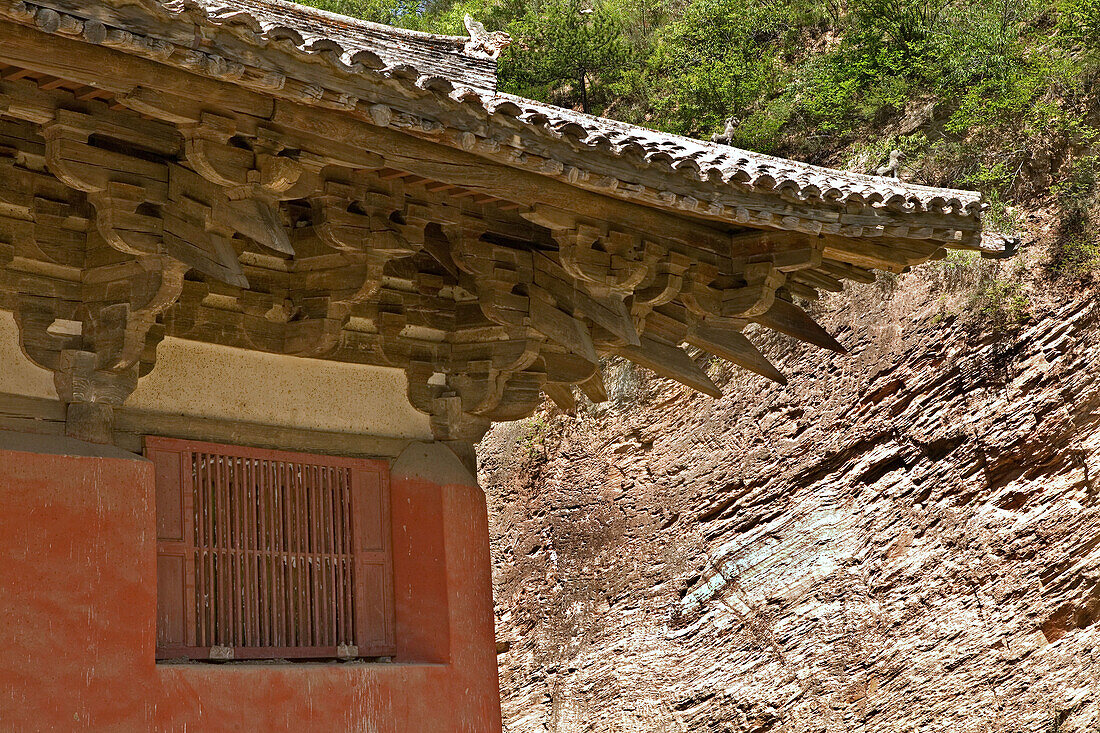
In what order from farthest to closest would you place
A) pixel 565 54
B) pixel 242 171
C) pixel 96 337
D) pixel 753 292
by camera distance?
pixel 565 54 < pixel 753 292 < pixel 96 337 < pixel 242 171

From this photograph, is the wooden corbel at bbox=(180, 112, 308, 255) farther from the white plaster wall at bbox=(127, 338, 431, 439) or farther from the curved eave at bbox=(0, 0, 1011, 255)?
the white plaster wall at bbox=(127, 338, 431, 439)

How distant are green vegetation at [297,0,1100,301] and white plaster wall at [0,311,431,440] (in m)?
8.16

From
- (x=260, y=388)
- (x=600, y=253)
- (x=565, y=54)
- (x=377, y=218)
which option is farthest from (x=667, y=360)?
(x=565, y=54)

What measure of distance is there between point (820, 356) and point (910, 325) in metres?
1.13

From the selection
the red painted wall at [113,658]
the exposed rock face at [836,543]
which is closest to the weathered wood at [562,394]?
the red painted wall at [113,658]

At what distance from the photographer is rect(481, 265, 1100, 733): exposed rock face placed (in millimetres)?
10461

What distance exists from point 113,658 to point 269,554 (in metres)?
1.03

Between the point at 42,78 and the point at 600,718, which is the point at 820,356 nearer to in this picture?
the point at 600,718

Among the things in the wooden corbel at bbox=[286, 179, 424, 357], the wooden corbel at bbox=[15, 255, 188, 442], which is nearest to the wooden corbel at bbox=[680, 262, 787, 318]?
the wooden corbel at bbox=[286, 179, 424, 357]

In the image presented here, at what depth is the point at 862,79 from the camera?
616 inches

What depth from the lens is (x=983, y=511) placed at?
11.0 meters

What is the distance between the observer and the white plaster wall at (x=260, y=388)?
4.53 metres

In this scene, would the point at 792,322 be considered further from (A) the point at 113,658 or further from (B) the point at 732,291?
(A) the point at 113,658

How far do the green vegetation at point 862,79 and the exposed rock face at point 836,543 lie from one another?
147 cm
